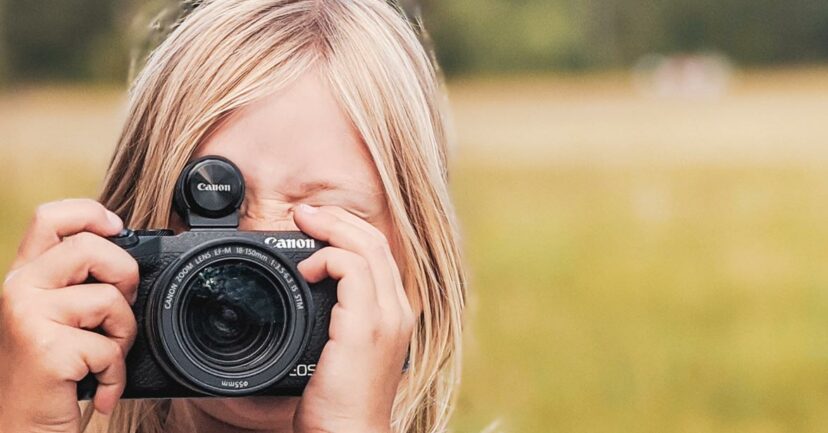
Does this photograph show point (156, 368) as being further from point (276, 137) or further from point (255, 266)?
point (276, 137)

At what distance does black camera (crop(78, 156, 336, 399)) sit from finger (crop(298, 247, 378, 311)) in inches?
0.4

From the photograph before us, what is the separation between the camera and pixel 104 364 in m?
1.05

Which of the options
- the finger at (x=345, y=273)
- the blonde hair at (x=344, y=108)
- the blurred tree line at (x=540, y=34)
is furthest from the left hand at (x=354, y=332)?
the blurred tree line at (x=540, y=34)

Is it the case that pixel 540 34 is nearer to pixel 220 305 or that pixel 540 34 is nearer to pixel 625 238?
pixel 625 238

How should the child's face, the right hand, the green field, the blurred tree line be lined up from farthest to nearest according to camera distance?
the blurred tree line < the green field < the child's face < the right hand

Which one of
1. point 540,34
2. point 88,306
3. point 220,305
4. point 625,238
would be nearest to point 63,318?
point 88,306

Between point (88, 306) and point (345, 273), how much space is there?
208mm

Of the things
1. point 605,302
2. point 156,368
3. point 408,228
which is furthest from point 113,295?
point 605,302

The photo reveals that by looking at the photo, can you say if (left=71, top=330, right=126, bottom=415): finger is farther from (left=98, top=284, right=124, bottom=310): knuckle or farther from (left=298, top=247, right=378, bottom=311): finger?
(left=298, top=247, right=378, bottom=311): finger

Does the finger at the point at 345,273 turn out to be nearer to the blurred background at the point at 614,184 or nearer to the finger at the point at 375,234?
the finger at the point at 375,234

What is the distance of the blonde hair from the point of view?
121 cm

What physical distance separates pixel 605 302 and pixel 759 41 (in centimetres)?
202

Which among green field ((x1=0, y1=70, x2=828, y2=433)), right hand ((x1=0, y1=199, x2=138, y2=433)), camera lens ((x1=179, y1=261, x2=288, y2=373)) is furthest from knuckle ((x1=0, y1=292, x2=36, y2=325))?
green field ((x1=0, y1=70, x2=828, y2=433))

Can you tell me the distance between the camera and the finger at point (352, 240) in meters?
1.10
